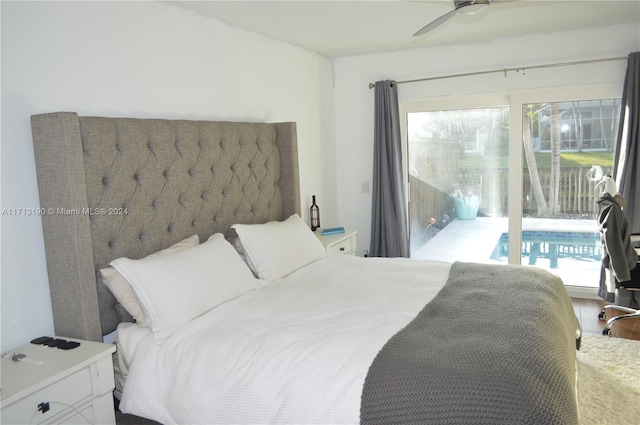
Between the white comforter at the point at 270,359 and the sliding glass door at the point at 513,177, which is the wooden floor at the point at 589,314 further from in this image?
the white comforter at the point at 270,359

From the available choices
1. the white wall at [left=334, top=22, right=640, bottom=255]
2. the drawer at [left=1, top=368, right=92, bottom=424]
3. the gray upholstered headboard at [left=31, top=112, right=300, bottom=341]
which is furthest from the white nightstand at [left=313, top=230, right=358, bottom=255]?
the drawer at [left=1, top=368, right=92, bottom=424]

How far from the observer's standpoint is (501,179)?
4512mm

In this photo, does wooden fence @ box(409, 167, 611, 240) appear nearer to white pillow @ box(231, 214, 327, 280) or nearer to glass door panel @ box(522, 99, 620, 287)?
glass door panel @ box(522, 99, 620, 287)

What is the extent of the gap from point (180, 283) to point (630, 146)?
11.8 feet

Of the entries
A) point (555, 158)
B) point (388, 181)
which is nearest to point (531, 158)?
point (555, 158)

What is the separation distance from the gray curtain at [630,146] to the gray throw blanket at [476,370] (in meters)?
2.24

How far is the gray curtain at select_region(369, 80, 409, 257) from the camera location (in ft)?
15.1

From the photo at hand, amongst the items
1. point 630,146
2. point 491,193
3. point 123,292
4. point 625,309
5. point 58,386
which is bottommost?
point 625,309

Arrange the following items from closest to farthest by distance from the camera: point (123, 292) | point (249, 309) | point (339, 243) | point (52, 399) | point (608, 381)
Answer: point (52, 399) → point (123, 292) → point (249, 309) → point (608, 381) → point (339, 243)

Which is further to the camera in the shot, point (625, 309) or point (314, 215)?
point (314, 215)

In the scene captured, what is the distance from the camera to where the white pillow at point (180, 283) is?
2117 millimetres

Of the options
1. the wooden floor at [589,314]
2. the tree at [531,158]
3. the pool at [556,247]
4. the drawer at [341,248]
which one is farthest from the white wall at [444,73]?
the wooden floor at [589,314]

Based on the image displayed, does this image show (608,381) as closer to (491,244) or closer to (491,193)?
(491,244)

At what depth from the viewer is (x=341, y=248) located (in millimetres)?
4023
